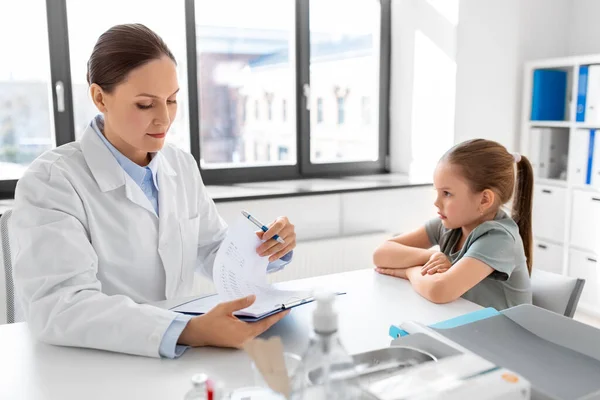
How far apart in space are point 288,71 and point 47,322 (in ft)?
7.39

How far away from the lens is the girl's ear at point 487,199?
1.46 metres

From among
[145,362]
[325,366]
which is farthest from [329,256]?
[325,366]

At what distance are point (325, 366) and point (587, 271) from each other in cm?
276

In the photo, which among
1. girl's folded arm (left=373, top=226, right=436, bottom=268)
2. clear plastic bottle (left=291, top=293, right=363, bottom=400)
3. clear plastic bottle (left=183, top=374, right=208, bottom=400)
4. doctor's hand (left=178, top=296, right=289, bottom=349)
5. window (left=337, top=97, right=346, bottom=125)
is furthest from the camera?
window (left=337, top=97, right=346, bottom=125)

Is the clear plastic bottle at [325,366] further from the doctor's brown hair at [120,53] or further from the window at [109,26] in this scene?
the window at [109,26]

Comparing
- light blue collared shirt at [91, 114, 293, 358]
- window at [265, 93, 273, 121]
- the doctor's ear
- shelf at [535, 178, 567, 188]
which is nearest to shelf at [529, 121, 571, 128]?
shelf at [535, 178, 567, 188]

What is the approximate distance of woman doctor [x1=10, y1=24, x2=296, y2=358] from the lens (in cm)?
102

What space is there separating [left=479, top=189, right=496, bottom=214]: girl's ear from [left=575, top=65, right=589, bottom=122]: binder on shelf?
1755mm

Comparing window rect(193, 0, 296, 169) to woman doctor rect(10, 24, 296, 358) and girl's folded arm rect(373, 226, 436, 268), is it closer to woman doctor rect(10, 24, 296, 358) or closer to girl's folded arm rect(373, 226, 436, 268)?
woman doctor rect(10, 24, 296, 358)

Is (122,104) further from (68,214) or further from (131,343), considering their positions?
(131,343)

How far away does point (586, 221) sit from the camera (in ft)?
9.52

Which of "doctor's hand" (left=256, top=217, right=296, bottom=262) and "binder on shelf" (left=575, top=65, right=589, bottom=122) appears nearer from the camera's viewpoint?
"doctor's hand" (left=256, top=217, right=296, bottom=262)

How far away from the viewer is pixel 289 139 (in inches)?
122

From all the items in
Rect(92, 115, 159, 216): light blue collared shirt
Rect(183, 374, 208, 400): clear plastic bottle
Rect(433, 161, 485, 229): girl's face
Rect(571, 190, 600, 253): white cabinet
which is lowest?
Rect(571, 190, 600, 253): white cabinet
